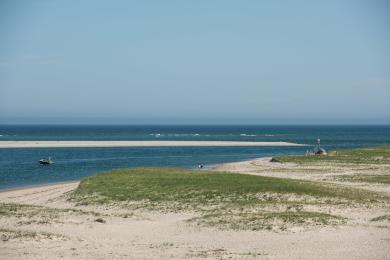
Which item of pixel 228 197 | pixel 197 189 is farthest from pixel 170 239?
pixel 197 189

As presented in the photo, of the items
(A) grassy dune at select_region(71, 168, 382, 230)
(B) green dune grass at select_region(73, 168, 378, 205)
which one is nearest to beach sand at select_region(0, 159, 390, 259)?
(A) grassy dune at select_region(71, 168, 382, 230)

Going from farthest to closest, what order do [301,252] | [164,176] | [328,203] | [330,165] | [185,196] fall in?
[330,165]
[164,176]
[185,196]
[328,203]
[301,252]

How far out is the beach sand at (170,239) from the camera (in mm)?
22250

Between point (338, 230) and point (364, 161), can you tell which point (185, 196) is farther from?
point (364, 161)

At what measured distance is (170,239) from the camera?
83.6 ft

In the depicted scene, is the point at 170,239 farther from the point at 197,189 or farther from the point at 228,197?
the point at 197,189

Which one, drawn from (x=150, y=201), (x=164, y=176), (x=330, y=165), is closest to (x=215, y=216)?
(x=150, y=201)

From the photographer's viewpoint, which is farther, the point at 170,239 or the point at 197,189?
the point at 197,189

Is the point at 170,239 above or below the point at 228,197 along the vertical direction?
below

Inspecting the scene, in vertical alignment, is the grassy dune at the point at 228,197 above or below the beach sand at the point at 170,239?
above

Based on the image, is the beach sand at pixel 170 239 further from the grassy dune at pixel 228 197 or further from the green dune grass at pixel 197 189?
the green dune grass at pixel 197 189

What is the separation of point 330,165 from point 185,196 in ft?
102

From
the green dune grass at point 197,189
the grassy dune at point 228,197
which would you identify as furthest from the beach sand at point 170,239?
the green dune grass at point 197,189

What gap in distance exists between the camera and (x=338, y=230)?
26.4m
